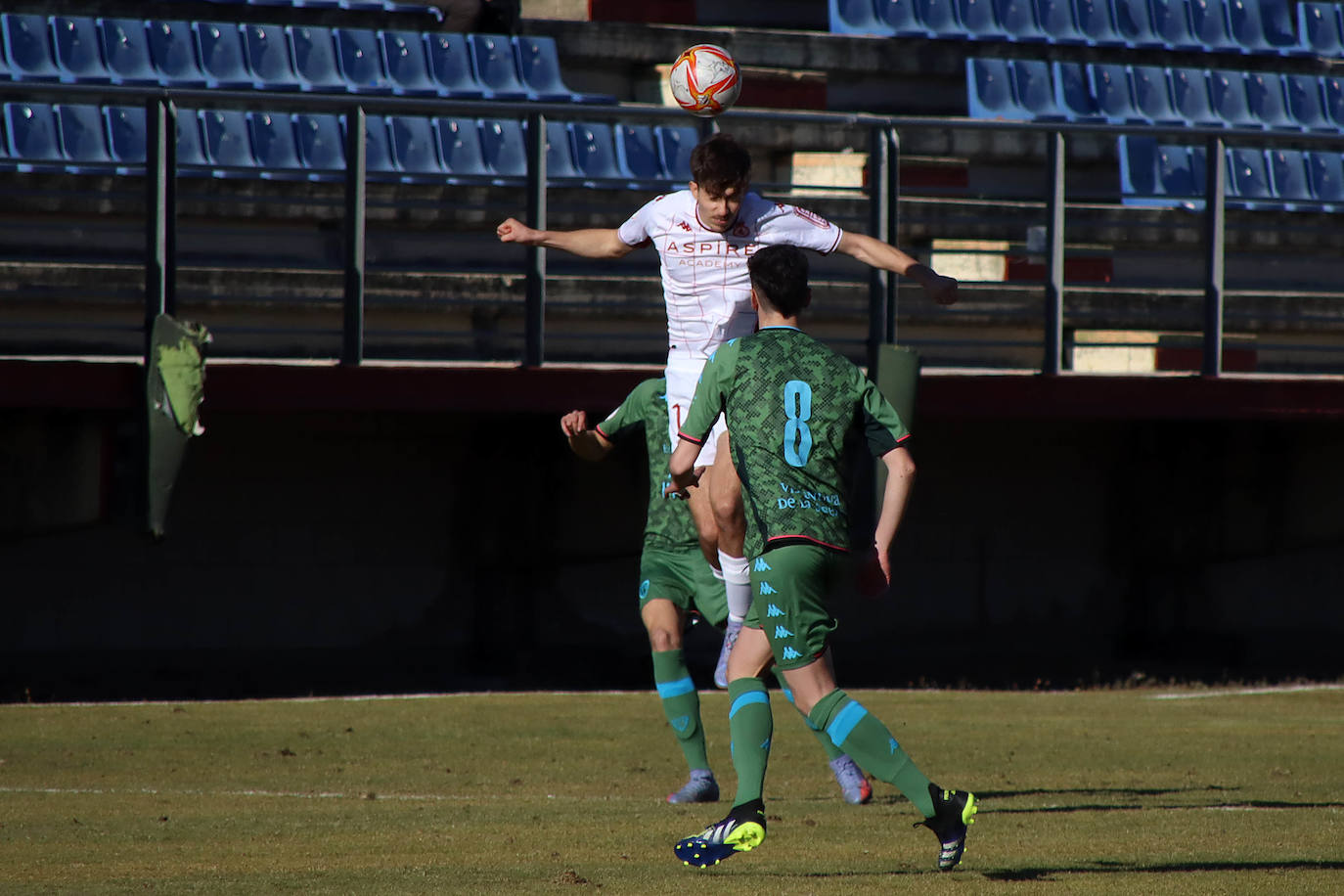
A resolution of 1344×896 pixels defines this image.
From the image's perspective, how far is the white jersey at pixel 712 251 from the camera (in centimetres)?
717

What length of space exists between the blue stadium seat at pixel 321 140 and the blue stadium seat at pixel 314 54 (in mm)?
779

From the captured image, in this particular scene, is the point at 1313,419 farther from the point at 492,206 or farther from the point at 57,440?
the point at 57,440

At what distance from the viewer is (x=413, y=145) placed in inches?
619

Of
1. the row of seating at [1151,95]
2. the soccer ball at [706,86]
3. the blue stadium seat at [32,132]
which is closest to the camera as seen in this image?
the soccer ball at [706,86]

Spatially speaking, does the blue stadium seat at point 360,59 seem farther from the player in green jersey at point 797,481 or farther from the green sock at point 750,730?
the green sock at point 750,730

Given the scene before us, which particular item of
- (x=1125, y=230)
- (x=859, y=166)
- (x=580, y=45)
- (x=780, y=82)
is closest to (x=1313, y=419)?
(x=1125, y=230)

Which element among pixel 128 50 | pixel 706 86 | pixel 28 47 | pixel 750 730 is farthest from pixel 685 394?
pixel 28 47

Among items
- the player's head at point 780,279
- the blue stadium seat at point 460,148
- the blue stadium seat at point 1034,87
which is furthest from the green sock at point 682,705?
the blue stadium seat at point 1034,87

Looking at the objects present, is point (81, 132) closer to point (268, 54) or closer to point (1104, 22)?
point (268, 54)

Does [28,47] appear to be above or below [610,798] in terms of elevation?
above

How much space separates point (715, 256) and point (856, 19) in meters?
11.9

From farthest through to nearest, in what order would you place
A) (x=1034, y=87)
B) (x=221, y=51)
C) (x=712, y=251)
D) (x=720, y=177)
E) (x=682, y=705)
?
(x=1034, y=87)
(x=221, y=51)
(x=682, y=705)
(x=712, y=251)
(x=720, y=177)

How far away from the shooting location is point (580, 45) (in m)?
17.4

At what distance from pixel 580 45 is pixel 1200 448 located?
6769 millimetres
